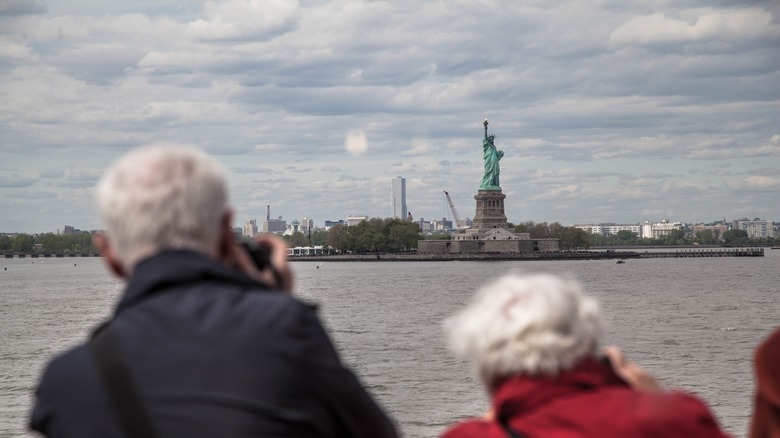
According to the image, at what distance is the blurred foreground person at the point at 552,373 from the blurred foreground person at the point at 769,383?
445 mm

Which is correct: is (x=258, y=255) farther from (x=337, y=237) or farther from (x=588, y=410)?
(x=337, y=237)

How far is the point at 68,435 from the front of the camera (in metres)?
2.52

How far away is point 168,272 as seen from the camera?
2568mm

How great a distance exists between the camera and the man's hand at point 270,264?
9.12 ft

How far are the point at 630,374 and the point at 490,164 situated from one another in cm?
13732

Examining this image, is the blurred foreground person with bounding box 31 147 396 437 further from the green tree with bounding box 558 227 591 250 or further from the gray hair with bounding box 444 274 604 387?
the green tree with bounding box 558 227 591 250

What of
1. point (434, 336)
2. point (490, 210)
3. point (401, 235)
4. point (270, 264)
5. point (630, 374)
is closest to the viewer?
point (630, 374)

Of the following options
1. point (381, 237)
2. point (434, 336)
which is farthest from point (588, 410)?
point (381, 237)

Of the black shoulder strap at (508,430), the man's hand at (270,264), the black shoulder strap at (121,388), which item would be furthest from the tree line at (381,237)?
the black shoulder strap at (121,388)

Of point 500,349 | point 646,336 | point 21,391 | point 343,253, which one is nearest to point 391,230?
point 343,253

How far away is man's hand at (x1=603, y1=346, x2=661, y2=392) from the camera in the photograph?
2697 mm

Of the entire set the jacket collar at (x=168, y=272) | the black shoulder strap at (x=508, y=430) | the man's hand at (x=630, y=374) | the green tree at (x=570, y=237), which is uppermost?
the green tree at (x=570, y=237)

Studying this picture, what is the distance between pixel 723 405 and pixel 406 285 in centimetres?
5736

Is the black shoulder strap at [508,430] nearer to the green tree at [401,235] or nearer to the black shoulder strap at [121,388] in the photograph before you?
the black shoulder strap at [121,388]
